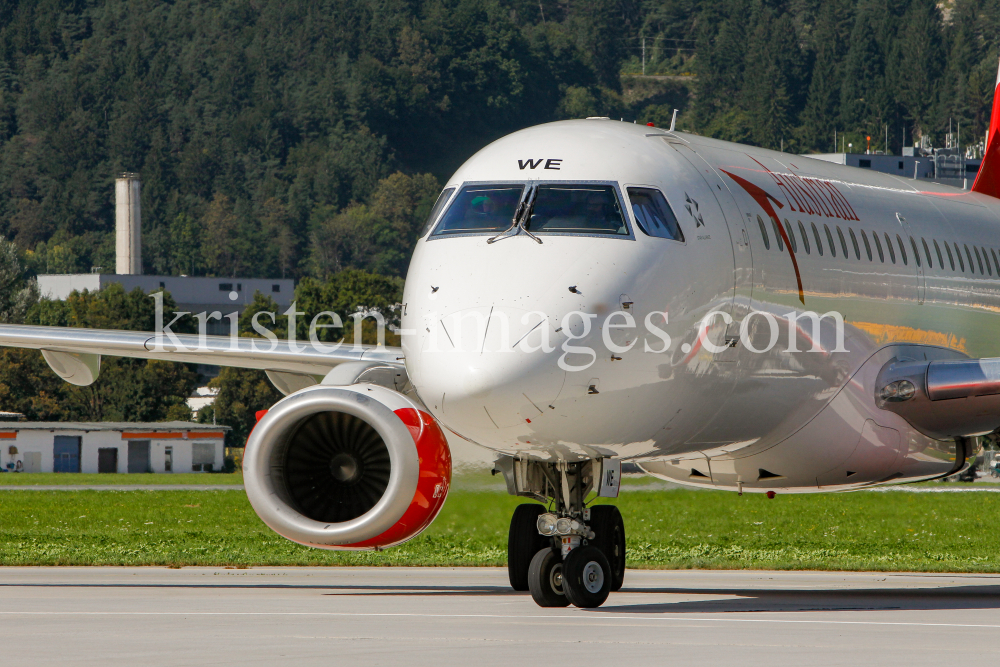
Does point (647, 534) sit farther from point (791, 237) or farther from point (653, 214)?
point (653, 214)

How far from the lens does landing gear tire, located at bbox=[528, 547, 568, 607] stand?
45.2 feet

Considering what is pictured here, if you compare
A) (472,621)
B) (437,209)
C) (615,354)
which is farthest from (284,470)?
(615,354)

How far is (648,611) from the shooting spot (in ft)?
46.2

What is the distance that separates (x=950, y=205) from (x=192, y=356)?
9.10 meters

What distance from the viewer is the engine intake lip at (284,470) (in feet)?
45.9

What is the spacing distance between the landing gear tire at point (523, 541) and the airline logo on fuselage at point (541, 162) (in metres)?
3.65

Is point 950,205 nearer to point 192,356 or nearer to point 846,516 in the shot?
point 192,356

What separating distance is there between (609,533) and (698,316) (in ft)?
9.81

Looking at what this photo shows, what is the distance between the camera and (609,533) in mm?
15094

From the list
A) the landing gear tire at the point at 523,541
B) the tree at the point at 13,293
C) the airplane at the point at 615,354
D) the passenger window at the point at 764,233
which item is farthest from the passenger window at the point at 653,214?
Answer: the tree at the point at 13,293

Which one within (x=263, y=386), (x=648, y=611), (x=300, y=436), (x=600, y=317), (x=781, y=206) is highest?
(x=781, y=206)

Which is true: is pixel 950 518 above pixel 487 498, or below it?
below

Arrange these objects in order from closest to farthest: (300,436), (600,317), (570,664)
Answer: (570,664) → (600,317) → (300,436)

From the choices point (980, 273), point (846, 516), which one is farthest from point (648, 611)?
point (846, 516)
